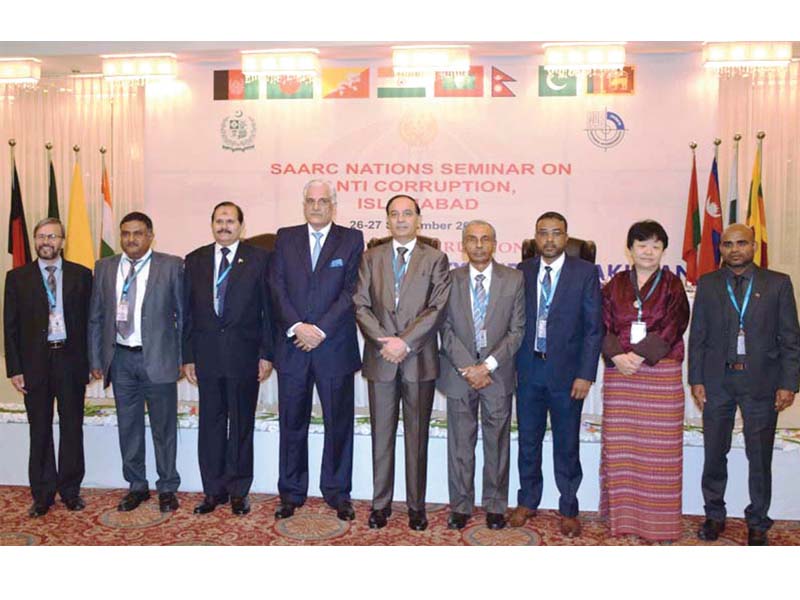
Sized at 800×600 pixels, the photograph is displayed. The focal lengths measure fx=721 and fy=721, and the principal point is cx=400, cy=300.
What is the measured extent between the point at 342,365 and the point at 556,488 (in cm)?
144

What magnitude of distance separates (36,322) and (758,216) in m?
6.52

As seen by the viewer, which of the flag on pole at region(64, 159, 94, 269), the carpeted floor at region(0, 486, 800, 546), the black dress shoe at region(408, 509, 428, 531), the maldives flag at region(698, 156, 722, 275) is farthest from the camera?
the flag on pole at region(64, 159, 94, 269)

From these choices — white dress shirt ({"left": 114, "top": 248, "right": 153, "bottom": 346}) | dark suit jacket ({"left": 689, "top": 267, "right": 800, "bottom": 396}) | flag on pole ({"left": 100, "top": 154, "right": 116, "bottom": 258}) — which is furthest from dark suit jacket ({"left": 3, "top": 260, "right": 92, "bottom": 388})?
flag on pole ({"left": 100, "top": 154, "right": 116, "bottom": 258})

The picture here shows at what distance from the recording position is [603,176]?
7727 millimetres

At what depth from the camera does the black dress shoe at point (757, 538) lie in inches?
145

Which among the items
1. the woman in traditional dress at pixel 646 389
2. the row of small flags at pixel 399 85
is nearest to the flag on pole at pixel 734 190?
the row of small flags at pixel 399 85

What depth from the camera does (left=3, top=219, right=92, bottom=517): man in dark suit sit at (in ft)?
13.5

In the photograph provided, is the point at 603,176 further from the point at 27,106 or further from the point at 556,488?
the point at 27,106

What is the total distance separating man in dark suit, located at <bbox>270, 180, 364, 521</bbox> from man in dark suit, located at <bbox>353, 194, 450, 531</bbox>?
160 millimetres

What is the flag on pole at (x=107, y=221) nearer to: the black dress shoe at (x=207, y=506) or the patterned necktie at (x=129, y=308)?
the patterned necktie at (x=129, y=308)

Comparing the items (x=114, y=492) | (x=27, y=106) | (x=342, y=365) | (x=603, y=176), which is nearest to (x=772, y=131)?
(x=603, y=176)

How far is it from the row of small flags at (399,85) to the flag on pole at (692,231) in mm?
1256

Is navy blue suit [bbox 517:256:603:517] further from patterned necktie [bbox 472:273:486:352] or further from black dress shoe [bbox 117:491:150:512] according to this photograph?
black dress shoe [bbox 117:491:150:512]

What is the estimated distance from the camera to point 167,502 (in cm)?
414
